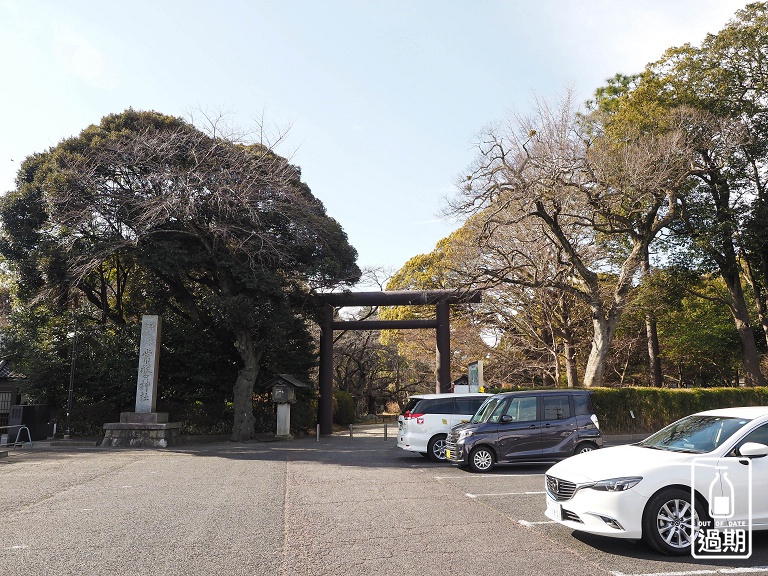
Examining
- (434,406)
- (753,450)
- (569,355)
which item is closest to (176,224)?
(434,406)

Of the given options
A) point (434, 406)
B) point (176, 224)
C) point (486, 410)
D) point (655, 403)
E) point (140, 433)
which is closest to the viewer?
point (486, 410)

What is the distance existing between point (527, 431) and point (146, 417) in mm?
13104

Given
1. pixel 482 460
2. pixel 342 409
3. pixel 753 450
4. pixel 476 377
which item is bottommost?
pixel 342 409

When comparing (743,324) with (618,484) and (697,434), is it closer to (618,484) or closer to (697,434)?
(697,434)

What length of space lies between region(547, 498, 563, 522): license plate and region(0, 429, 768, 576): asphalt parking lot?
0.26 meters

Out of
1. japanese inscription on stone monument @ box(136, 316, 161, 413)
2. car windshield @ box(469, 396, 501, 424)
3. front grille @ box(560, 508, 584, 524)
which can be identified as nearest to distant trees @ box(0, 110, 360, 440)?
japanese inscription on stone monument @ box(136, 316, 161, 413)

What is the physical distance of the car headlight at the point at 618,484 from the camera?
5645 millimetres

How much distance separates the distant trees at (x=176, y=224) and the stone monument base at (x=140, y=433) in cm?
300

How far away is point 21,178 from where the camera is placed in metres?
21.2

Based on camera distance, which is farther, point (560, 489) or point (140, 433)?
point (140, 433)

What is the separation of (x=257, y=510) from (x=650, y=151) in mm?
18124

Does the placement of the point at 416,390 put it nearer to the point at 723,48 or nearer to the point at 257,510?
the point at 723,48

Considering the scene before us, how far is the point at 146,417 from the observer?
744 inches

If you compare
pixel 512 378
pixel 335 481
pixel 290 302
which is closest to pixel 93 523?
pixel 335 481
